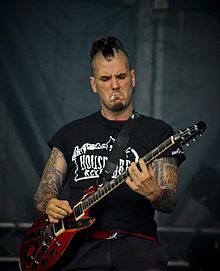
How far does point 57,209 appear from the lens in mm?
3043

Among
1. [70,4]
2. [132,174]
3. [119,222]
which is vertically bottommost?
[119,222]

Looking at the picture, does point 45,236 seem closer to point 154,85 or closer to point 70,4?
point 154,85

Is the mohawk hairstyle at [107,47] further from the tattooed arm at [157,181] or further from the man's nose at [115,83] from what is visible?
the tattooed arm at [157,181]

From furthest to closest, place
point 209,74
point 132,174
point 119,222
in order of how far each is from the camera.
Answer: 1. point 209,74
2. point 119,222
3. point 132,174

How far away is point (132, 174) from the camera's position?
9.11 feet

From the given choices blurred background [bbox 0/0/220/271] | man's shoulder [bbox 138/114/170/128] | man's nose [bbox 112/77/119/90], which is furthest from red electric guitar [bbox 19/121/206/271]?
blurred background [bbox 0/0/220/271]

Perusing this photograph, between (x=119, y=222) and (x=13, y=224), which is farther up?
(x=119, y=222)

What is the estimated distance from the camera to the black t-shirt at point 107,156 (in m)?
3.03

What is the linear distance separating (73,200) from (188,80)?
4.10 feet

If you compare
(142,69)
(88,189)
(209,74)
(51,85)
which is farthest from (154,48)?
(88,189)

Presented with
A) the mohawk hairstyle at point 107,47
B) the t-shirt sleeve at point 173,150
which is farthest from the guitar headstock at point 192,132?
the mohawk hairstyle at point 107,47

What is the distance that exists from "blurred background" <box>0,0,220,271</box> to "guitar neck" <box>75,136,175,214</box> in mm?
952

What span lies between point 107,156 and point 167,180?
0.36 meters

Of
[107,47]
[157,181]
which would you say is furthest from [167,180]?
A: [107,47]
